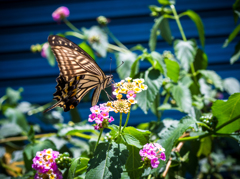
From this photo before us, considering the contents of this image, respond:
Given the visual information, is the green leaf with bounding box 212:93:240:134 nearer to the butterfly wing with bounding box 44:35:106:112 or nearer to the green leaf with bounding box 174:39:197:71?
the green leaf with bounding box 174:39:197:71

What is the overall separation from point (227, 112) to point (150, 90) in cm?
31

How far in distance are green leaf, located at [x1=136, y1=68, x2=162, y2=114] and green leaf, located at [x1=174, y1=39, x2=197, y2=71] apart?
17cm

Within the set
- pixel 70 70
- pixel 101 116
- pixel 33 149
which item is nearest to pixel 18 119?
pixel 33 149

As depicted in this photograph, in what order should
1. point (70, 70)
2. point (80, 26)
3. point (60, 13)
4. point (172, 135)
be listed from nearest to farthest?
point (172, 135) → point (70, 70) → point (60, 13) → point (80, 26)

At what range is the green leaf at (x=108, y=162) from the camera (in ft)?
1.87

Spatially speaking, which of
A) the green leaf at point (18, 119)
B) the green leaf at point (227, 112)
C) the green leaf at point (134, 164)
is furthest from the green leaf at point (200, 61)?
the green leaf at point (18, 119)

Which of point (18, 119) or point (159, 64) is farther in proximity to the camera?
point (18, 119)

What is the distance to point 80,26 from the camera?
7.48 ft

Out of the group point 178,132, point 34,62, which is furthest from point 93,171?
point 34,62

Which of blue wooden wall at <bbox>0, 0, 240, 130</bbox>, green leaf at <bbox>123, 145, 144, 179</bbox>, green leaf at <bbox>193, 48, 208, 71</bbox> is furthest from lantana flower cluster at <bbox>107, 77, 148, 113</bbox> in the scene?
blue wooden wall at <bbox>0, 0, 240, 130</bbox>

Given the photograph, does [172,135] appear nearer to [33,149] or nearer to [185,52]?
[185,52]

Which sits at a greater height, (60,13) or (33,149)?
(60,13)

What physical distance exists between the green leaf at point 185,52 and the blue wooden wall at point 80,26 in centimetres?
122

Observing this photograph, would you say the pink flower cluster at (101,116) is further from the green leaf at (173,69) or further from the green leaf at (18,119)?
the green leaf at (18,119)
